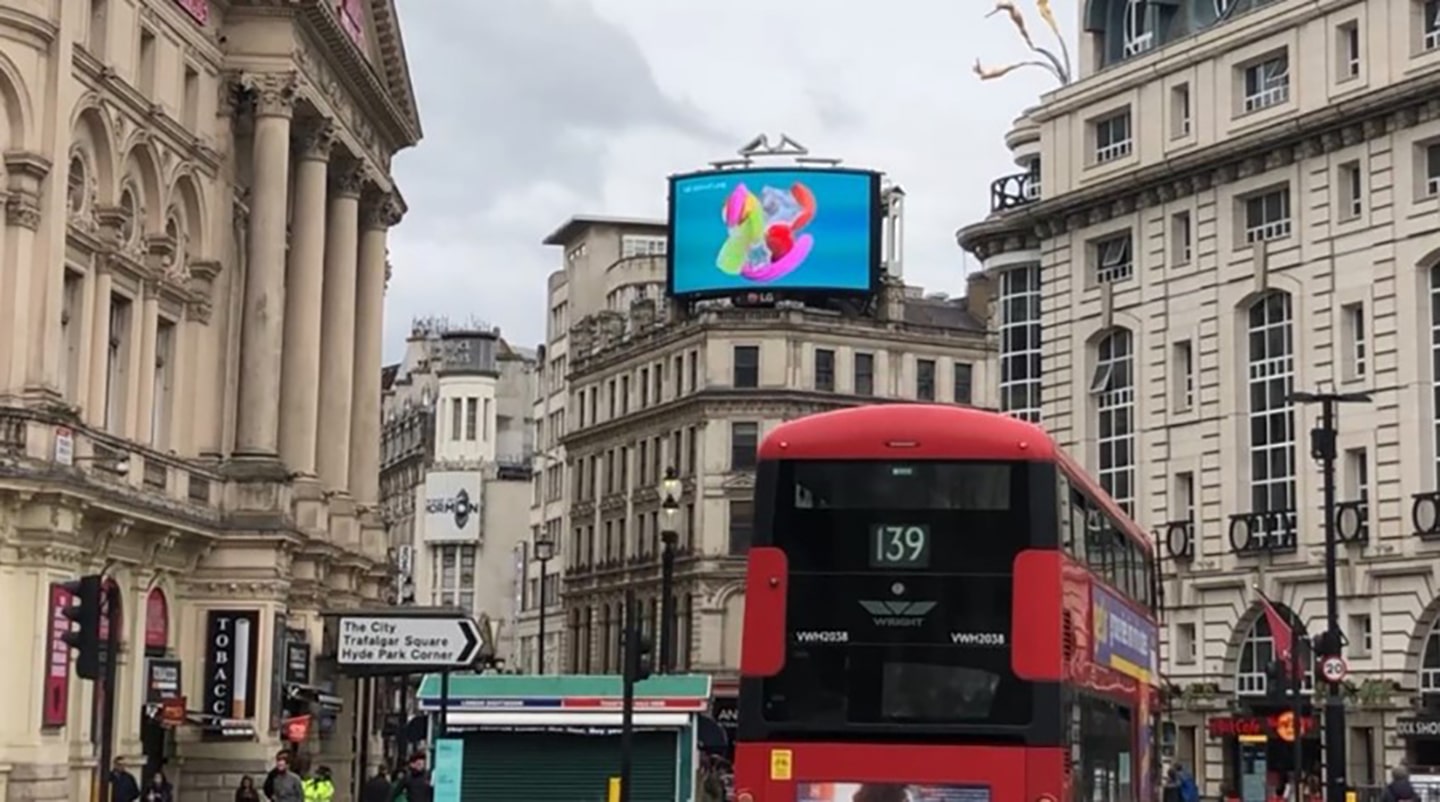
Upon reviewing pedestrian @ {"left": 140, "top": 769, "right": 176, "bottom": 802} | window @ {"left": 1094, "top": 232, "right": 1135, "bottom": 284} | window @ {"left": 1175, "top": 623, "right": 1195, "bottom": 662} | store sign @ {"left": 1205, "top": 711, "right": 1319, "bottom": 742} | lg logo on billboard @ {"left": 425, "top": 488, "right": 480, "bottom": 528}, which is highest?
window @ {"left": 1094, "top": 232, "right": 1135, "bottom": 284}

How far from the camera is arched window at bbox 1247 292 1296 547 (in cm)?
6353

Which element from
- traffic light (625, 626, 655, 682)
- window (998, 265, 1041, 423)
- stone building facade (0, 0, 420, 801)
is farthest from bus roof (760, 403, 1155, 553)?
window (998, 265, 1041, 423)

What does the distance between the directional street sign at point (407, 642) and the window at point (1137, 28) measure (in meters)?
37.5

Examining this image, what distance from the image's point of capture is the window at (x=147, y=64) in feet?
150

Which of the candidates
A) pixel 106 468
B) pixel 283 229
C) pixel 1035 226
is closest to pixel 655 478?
pixel 1035 226

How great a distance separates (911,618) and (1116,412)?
49782 millimetres

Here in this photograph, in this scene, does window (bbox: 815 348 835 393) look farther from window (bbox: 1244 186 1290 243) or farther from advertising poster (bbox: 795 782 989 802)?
advertising poster (bbox: 795 782 989 802)

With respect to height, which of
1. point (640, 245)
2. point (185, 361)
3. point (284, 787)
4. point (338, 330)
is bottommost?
point (284, 787)

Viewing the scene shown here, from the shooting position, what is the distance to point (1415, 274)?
59.1 m

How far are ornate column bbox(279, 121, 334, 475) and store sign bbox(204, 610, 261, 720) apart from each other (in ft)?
17.6

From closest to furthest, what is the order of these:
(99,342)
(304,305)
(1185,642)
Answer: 1. (99,342)
2. (304,305)
3. (1185,642)

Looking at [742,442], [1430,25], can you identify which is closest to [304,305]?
[1430,25]

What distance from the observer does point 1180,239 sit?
6850cm

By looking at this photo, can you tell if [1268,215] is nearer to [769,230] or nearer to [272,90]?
[272,90]
